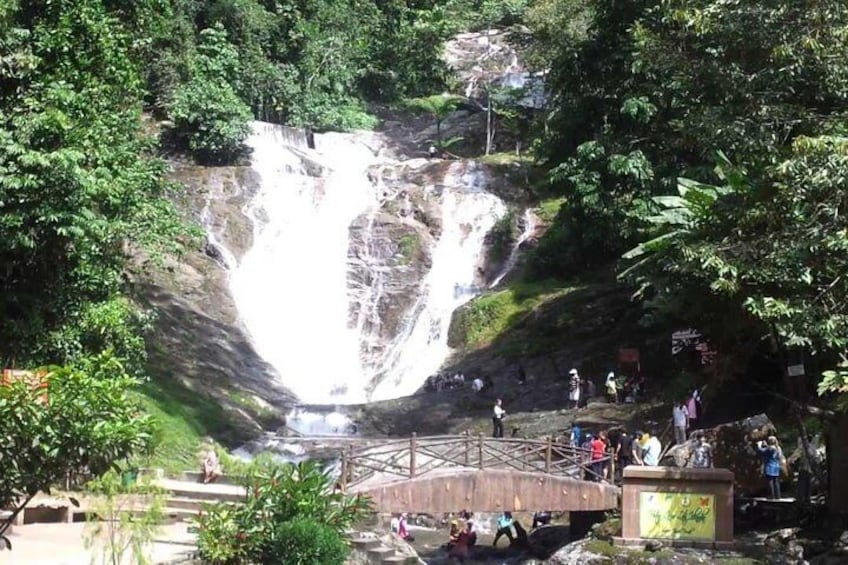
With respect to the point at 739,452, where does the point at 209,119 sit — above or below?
above

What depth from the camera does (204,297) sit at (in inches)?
1340

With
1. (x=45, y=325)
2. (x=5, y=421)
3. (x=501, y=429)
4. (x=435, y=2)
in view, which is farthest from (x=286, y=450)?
(x=435, y=2)

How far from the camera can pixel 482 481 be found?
1969 cm

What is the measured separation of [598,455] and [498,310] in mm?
12828

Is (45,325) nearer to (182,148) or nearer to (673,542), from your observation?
(673,542)

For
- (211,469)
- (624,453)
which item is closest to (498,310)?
(624,453)

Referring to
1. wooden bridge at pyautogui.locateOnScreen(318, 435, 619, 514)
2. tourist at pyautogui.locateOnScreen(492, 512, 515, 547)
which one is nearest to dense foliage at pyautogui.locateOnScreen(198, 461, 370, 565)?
wooden bridge at pyautogui.locateOnScreen(318, 435, 619, 514)

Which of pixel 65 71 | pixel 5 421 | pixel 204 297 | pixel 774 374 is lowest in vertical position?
pixel 5 421

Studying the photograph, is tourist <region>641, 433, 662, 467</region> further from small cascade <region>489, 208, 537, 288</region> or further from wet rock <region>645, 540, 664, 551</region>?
Answer: small cascade <region>489, 208, 537, 288</region>

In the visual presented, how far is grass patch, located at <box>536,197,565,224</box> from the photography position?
3819 cm

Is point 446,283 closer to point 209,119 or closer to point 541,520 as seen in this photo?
point 209,119

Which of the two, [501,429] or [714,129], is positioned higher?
[714,129]

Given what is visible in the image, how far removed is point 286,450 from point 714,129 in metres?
14.0

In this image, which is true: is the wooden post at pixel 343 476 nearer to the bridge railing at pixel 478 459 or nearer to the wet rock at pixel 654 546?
the bridge railing at pixel 478 459
